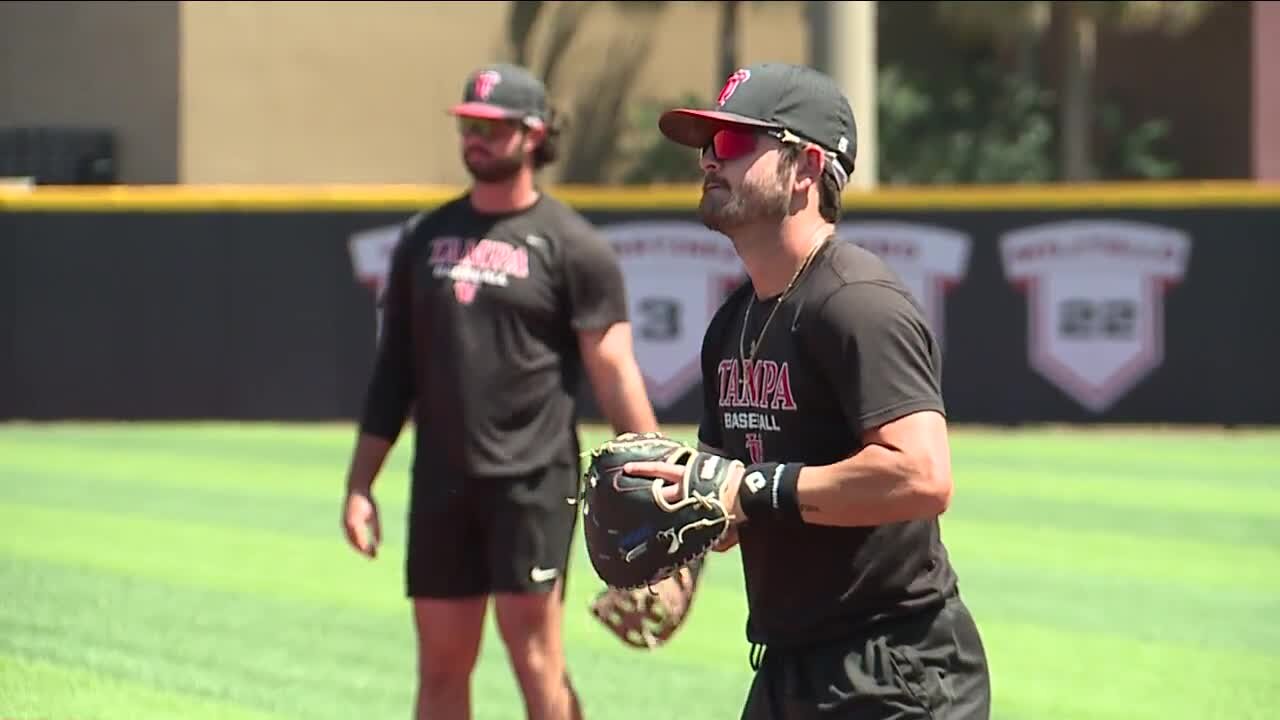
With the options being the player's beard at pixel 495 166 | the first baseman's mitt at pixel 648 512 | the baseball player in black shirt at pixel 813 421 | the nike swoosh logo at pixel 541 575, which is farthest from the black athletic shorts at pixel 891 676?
the player's beard at pixel 495 166

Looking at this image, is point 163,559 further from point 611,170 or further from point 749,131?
point 611,170

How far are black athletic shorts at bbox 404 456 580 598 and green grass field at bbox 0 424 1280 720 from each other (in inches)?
71.1

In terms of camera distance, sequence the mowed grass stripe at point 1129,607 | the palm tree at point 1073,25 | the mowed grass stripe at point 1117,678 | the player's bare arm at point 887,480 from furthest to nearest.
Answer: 1. the palm tree at point 1073,25
2. the mowed grass stripe at point 1129,607
3. the mowed grass stripe at point 1117,678
4. the player's bare arm at point 887,480

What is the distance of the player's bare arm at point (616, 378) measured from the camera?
5926mm

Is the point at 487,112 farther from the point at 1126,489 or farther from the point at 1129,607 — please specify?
the point at 1126,489

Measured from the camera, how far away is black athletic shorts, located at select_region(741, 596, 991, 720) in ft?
12.7

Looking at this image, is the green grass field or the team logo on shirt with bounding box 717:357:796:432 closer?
the team logo on shirt with bounding box 717:357:796:432

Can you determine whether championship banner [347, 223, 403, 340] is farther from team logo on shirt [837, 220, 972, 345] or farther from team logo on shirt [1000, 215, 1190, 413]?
team logo on shirt [1000, 215, 1190, 413]

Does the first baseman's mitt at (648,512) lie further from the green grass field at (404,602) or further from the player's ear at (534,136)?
the green grass field at (404,602)

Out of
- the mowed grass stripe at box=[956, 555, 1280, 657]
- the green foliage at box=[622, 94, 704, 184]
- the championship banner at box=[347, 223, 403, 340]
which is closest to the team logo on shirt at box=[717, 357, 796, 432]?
the mowed grass stripe at box=[956, 555, 1280, 657]

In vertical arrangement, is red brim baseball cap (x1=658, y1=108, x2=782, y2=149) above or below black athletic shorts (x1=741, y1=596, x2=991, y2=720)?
above

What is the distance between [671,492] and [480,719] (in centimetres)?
395

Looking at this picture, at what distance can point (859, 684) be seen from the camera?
12.7 ft

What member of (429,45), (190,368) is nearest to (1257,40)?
(429,45)
